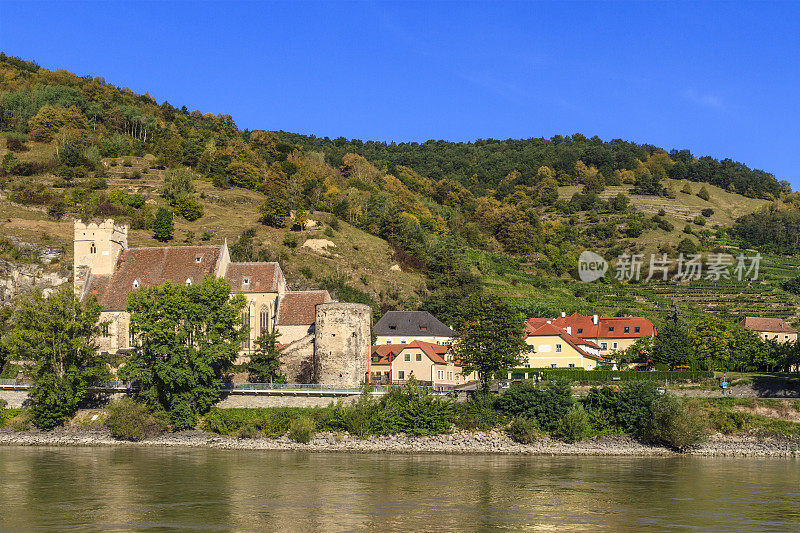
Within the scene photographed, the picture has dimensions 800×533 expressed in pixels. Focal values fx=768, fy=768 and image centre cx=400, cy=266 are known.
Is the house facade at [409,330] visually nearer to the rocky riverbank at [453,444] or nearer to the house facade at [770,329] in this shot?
the rocky riverbank at [453,444]

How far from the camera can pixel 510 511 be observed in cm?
2575

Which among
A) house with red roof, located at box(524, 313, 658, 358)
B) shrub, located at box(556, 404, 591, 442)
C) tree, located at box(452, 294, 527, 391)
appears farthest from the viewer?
house with red roof, located at box(524, 313, 658, 358)

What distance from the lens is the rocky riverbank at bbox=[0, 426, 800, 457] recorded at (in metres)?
40.4

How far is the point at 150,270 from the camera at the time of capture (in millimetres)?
56750

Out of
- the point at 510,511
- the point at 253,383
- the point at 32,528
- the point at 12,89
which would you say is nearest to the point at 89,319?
the point at 253,383

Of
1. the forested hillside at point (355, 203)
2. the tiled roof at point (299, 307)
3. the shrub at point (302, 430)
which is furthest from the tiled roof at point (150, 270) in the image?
the forested hillside at point (355, 203)

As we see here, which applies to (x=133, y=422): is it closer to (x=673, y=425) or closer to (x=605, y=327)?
(x=673, y=425)

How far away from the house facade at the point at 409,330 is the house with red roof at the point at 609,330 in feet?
24.1

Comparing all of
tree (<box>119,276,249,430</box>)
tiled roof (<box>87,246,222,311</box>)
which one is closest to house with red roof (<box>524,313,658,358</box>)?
tiled roof (<box>87,246,222,311</box>)

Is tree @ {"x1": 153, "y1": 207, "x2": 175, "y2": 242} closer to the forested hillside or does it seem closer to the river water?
the forested hillside

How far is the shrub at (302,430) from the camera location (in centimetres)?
4197

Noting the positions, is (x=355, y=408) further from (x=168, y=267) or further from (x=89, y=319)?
(x=168, y=267)

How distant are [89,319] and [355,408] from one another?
659 inches

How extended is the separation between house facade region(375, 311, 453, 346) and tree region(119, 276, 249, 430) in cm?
1887
